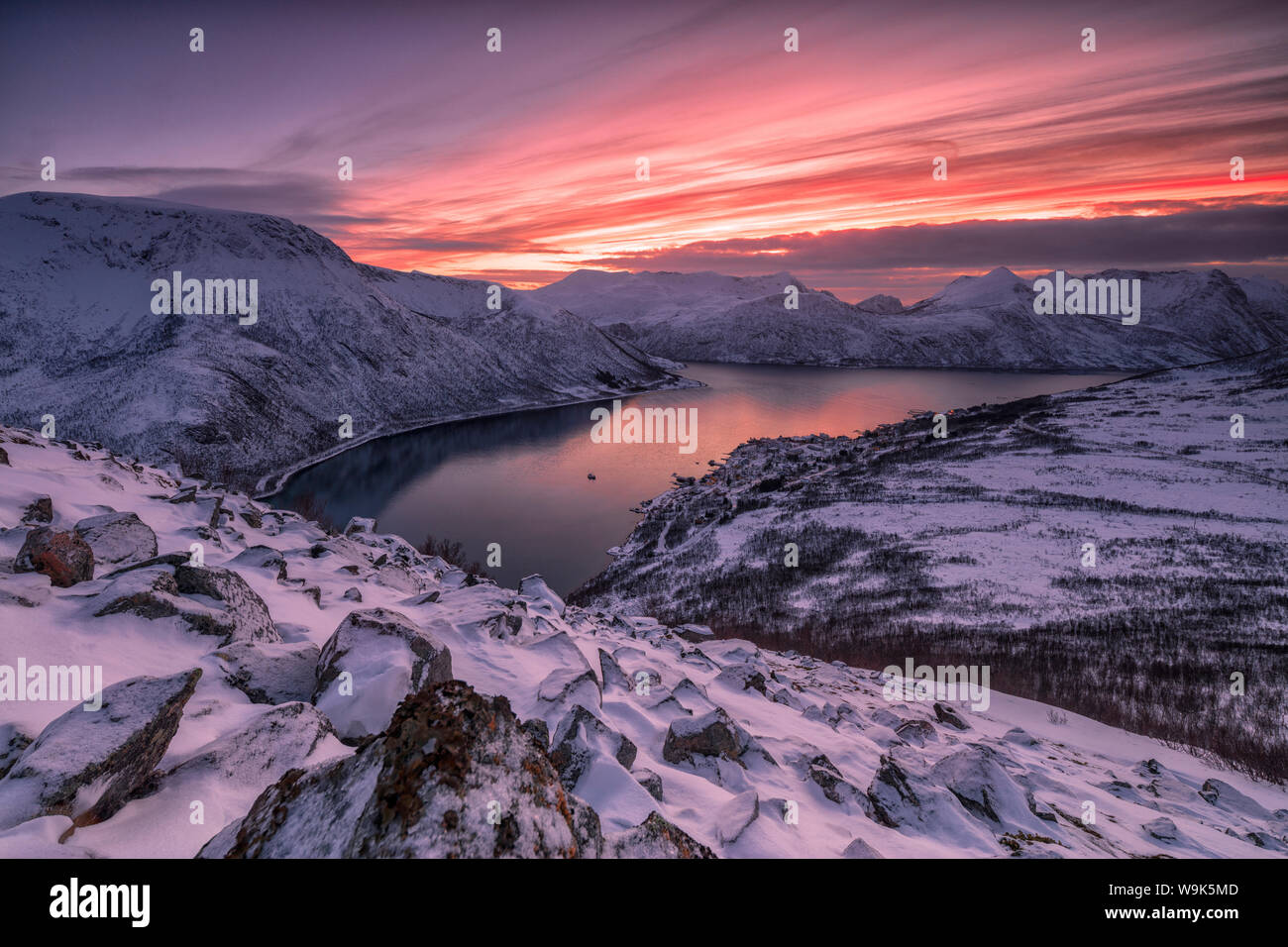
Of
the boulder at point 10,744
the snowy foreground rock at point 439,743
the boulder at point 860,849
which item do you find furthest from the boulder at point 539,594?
the boulder at point 10,744

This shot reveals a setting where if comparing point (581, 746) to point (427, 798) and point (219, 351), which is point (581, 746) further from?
point (219, 351)

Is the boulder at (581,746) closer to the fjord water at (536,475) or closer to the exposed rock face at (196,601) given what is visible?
the exposed rock face at (196,601)

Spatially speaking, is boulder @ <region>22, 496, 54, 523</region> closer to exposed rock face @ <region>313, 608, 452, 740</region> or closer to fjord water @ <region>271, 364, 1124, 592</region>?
exposed rock face @ <region>313, 608, 452, 740</region>

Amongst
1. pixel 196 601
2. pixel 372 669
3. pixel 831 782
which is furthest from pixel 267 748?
pixel 831 782

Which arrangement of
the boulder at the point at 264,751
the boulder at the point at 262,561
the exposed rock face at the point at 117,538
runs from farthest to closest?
the boulder at the point at 262,561, the exposed rock face at the point at 117,538, the boulder at the point at 264,751

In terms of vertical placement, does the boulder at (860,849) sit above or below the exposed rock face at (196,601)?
below

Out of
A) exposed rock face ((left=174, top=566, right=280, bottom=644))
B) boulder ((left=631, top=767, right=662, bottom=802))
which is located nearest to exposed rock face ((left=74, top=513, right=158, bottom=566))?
exposed rock face ((left=174, top=566, right=280, bottom=644))
